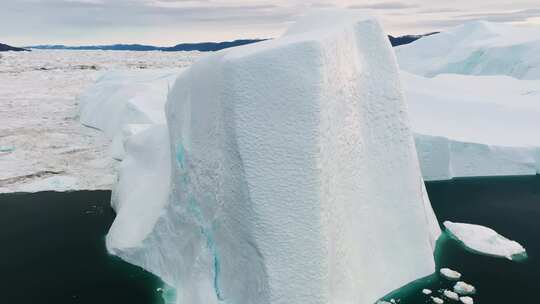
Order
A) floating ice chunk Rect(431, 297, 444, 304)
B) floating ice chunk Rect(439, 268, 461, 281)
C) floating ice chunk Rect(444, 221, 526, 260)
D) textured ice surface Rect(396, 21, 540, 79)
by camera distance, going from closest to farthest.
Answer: floating ice chunk Rect(431, 297, 444, 304)
floating ice chunk Rect(439, 268, 461, 281)
floating ice chunk Rect(444, 221, 526, 260)
textured ice surface Rect(396, 21, 540, 79)

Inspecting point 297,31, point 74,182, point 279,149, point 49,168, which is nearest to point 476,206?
point 297,31

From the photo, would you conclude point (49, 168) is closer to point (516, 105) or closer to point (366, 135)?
point (366, 135)

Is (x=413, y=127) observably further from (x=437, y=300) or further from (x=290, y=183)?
(x=290, y=183)

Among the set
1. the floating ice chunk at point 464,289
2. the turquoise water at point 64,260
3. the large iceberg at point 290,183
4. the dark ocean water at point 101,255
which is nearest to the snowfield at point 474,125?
the dark ocean water at point 101,255

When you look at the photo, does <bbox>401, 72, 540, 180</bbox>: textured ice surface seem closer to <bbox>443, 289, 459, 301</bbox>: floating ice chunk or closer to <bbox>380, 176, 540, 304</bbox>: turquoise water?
<bbox>380, 176, 540, 304</bbox>: turquoise water

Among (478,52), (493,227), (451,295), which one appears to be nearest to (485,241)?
(493,227)

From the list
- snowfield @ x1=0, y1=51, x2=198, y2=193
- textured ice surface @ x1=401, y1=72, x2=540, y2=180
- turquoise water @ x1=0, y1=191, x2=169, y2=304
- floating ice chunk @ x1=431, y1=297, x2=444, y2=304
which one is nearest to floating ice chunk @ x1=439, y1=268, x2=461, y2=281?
floating ice chunk @ x1=431, y1=297, x2=444, y2=304
